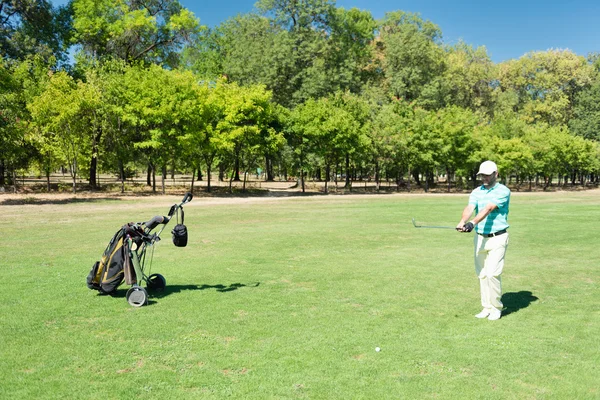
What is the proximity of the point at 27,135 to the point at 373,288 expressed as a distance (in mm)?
40225

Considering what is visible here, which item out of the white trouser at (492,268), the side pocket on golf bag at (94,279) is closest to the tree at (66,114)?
the side pocket on golf bag at (94,279)

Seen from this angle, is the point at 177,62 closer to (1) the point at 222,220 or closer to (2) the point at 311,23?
(2) the point at 311,23

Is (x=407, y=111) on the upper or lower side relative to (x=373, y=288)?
upper

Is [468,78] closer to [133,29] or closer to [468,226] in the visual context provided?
[133,29]

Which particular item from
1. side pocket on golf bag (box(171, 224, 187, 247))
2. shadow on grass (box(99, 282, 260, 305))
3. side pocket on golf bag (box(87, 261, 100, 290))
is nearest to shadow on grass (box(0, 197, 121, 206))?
shadow on grass (box(99, 282, 260, 305))

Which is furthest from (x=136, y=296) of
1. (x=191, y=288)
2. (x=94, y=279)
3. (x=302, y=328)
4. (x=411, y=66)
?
(x=411, y=66)

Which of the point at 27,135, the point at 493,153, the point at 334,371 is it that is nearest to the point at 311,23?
the point at 493,153

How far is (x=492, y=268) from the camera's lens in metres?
8.45

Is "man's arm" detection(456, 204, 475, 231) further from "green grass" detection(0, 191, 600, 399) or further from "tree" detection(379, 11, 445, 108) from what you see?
"tree" detection(379, 11, 445, 108)

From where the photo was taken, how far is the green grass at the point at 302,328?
5887mm

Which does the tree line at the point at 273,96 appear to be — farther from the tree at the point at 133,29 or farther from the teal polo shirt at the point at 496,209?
the teal polo shirt at the point at 496,209

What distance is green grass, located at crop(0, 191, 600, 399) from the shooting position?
19.3ft

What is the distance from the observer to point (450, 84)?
251 feet

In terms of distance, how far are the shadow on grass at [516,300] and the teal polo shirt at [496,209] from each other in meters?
1.69
